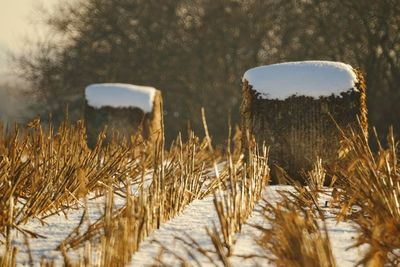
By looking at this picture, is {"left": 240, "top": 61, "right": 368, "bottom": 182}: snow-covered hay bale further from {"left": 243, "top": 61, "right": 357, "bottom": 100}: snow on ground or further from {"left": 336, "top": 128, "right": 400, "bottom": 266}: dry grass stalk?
{"left": 336, "top": 128, "right": 400, "bottom": 266}: dry grass stalk

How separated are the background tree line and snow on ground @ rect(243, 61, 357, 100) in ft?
34.7

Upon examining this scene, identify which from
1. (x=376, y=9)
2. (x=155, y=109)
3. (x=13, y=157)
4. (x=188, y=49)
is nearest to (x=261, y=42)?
(x=188, y=49)

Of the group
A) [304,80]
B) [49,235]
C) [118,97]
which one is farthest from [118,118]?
[49,235]

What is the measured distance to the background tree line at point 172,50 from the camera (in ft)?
60.2

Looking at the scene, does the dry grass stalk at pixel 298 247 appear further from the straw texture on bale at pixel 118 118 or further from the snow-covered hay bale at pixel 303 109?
the straw texture on bale at pixel 118 118

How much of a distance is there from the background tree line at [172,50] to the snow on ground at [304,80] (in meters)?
10.6

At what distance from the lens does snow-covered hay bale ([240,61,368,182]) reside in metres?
6.24

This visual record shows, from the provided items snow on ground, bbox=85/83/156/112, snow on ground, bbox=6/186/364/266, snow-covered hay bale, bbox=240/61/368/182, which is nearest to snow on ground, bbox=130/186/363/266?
snow on ground, bbox=6/186/364/266

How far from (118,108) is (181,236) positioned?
25.7 ft

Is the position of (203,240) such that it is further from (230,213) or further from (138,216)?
(138,216)

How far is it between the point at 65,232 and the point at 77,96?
16.4 meters

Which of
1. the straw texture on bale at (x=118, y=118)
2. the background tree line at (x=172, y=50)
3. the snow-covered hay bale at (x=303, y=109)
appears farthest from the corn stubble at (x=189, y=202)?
the background tree line at (x=172, y=50)

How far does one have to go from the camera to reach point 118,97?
10852mm

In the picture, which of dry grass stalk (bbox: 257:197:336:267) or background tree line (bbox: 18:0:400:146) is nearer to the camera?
dry grass stalk (bbox: 257:197:336:267)
